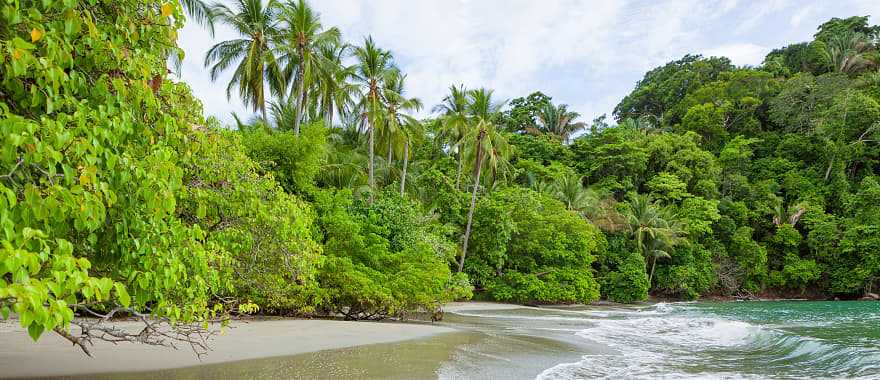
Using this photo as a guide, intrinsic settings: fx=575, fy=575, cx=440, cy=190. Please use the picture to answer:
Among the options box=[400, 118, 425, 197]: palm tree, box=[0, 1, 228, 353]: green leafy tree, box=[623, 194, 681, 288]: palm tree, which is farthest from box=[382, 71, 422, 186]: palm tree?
box=[0, 1, 228, 353]: green leafy tree

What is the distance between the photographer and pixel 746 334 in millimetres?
14984

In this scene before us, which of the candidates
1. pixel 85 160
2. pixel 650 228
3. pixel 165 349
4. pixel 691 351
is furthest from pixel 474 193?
pixel 85 160

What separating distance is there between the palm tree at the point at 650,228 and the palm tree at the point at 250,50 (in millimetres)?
22719

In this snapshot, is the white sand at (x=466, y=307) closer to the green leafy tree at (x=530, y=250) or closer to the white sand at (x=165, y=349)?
the green leafy tree at (x=530, y=250)

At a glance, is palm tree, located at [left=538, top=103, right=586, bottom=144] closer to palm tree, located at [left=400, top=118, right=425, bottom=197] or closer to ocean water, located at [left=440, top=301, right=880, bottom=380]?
palm tree, located at [left=400, top=118, right=425, bottom=197]

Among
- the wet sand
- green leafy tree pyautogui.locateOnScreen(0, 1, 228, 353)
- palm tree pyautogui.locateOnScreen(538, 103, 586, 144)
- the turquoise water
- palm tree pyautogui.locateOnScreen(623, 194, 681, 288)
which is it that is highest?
palm tree pyautogui.locateOnScreen(538, 103, 586, 144)

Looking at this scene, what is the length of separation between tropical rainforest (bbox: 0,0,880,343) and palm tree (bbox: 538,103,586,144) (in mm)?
186

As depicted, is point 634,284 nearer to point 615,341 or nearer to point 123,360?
point 615,341

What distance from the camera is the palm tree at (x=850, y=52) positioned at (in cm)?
4678

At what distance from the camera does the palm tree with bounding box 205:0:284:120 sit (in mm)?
21391

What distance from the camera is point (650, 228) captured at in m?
34.0

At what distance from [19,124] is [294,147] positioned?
13.3 m

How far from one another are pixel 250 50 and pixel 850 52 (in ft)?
162

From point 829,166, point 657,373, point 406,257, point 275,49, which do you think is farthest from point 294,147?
point 829,166
